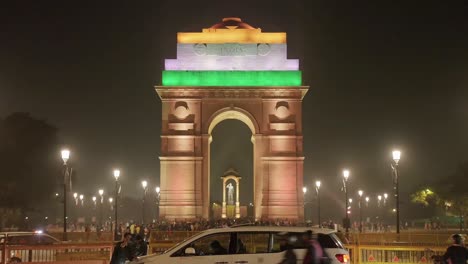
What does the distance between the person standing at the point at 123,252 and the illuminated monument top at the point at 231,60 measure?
42697mm

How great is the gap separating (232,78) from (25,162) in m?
20.0

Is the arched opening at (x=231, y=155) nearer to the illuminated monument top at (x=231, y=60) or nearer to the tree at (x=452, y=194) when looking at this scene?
the illuminated monument top at (x=231, y=60)

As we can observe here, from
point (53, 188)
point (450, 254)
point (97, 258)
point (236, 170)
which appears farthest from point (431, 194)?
point (450, 254)

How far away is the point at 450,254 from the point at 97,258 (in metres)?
12.5

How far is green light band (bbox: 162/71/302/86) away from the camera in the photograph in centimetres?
5884

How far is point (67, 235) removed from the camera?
29.4 m

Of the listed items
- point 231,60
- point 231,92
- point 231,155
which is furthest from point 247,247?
point 231,155

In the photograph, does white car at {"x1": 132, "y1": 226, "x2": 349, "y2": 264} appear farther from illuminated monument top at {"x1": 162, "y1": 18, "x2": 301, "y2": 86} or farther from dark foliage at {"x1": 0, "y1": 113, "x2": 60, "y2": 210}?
dark foliage at {"x1": 0, "y1": 113, "x2": 60, "y2": 210}

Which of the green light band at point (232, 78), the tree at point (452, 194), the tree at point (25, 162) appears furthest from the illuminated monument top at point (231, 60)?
the tree at point (452, 194)

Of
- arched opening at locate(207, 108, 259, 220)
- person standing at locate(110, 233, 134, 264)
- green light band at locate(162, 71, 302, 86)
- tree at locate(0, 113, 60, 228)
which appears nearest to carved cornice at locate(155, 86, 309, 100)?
green light band at locate(162, 71, 302, 86)

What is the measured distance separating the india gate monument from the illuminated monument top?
84mm

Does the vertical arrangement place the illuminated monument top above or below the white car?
above

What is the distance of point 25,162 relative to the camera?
2461 inches

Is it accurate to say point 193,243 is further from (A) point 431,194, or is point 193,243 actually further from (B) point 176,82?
(A) point 431,194
